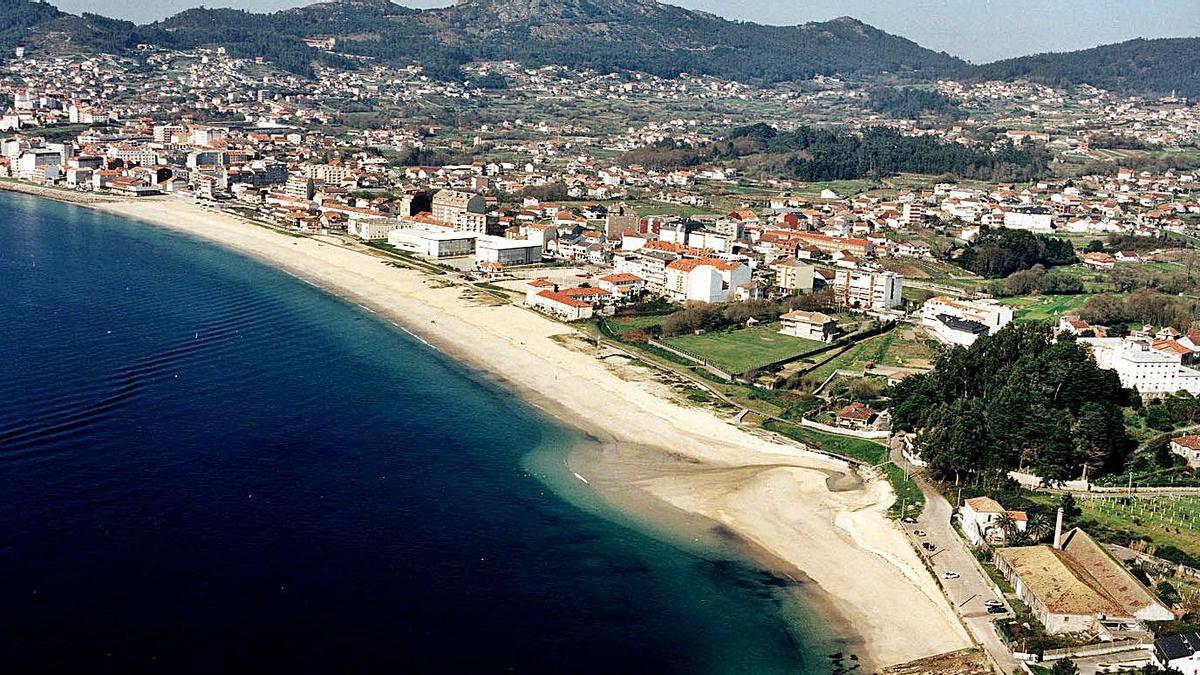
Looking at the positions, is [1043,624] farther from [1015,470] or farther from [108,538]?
[108,538]

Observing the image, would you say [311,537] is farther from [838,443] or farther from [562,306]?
[562,306]

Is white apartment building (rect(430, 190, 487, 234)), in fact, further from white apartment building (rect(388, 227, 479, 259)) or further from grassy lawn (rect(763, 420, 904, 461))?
grassy lawn (rect(763, 420, 904, 461))

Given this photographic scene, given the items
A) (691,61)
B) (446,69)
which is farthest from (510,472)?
(691,61)

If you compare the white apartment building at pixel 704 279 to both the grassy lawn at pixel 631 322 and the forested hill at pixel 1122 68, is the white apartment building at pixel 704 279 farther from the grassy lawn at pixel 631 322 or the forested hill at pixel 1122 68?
the forested hill at pixel 1122 68

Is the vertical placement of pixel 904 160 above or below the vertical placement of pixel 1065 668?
above

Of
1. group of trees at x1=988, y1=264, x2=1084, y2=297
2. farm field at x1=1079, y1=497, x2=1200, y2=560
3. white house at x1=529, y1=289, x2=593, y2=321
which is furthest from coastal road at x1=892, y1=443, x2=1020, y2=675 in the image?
group of trees at x1=988, y1=264, x2=1084, y2=297

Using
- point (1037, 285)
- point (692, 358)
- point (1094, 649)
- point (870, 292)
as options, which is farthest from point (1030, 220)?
point (1094, 649)
